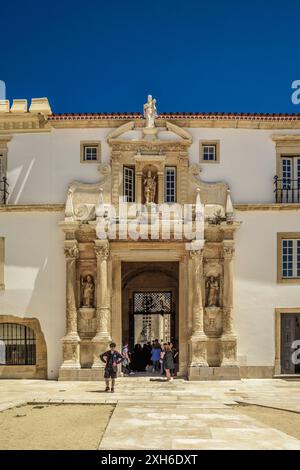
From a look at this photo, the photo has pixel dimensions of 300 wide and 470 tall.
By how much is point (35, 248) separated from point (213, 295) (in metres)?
6.66

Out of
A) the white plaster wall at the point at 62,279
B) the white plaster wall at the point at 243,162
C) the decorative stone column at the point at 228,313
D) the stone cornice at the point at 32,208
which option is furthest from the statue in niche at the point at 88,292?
the white plaster wall at the point at 243,162

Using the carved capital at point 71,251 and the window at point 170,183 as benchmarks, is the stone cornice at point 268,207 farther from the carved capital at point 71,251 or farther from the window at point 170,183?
the carved capital at point 71,251

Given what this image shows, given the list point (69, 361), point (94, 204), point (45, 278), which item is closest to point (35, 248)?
point (45, 278)

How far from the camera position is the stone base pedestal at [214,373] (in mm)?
22875

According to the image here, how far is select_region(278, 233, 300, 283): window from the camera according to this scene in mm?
23766

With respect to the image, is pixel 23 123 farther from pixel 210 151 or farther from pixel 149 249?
pixel 210 151

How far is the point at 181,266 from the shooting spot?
24047 mm

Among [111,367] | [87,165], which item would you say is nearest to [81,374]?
[111,367]

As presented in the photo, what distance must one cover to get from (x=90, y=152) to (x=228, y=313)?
7790 mm

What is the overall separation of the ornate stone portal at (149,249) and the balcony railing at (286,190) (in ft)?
6.49

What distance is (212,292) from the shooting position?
77.6 feet

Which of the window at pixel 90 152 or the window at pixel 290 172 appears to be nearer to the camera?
the window at pixel 90 152

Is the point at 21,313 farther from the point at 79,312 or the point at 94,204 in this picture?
the point at 94,204

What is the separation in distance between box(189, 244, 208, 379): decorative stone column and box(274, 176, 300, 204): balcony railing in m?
3.60
